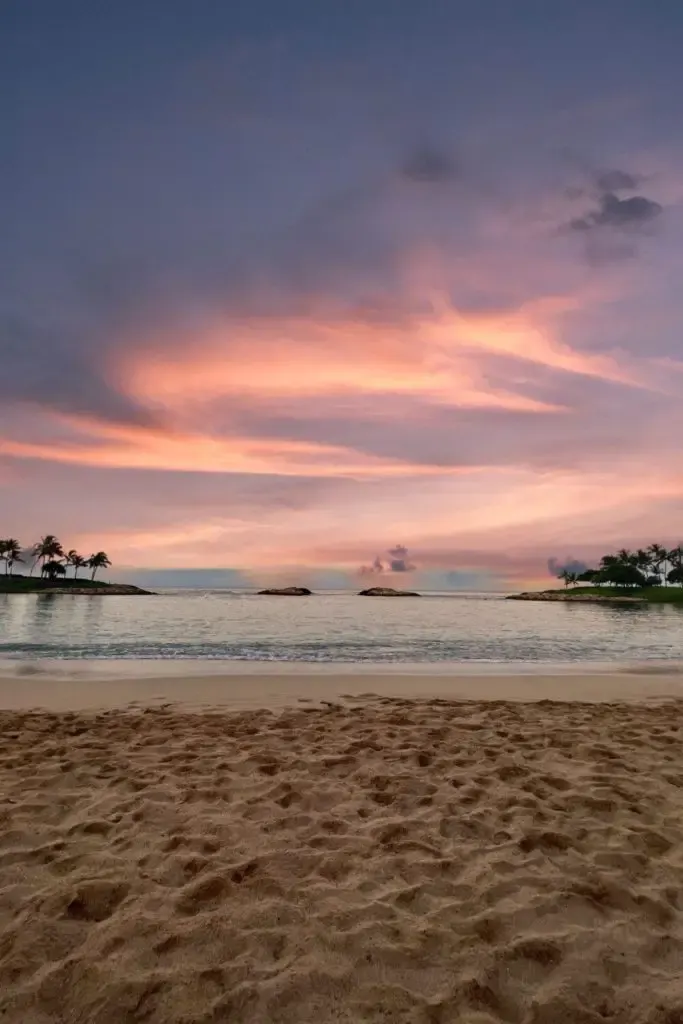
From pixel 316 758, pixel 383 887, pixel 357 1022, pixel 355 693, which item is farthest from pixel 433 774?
pixel 355 693

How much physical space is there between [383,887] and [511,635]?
2868 centimetres

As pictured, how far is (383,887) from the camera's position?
4.57m

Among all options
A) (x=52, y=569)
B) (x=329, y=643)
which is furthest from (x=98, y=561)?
(x=329, y=643)

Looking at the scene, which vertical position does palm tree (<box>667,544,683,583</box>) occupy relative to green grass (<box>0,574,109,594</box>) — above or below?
above

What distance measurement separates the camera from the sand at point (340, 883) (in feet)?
11.4

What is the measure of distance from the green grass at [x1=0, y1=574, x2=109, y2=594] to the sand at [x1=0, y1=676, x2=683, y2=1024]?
15313 cm

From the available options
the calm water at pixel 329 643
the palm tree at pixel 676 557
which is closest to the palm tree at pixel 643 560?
the palm tree at pixel 676 557

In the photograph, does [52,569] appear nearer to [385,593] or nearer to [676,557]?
[385,593]

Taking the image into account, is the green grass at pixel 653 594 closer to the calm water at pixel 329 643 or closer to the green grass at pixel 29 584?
the calm water at pixel 329 643

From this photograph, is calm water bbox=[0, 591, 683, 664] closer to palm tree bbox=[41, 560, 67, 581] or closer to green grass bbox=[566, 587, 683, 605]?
green grass bbox=[566, 587, 683, 605]

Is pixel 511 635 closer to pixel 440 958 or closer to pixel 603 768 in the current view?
pixel 603 768

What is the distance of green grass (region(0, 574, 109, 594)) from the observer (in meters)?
144

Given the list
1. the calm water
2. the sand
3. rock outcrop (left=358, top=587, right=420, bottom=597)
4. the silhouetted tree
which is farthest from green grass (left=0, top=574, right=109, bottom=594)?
the sand

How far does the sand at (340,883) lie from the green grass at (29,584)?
502 ft
